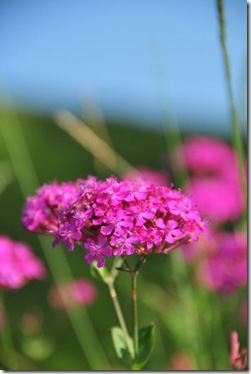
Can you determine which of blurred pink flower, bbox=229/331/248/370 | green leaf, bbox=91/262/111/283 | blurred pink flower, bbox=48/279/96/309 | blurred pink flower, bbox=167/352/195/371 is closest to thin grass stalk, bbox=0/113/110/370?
blurred pink flower, bbox=48/279/96/309

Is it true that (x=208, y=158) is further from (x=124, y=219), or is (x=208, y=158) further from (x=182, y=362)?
(x=124, y=219)

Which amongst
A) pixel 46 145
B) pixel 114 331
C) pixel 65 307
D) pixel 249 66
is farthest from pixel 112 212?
pixel 46 145

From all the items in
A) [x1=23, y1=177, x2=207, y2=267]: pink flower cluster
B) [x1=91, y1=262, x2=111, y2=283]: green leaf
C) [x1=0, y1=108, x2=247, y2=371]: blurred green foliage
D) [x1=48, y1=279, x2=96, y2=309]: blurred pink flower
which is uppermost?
[x1=23, y1=177, x2=207, y2=267]: pink flower cluster

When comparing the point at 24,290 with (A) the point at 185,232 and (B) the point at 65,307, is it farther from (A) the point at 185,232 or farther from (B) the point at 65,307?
(A) the point at 185,232

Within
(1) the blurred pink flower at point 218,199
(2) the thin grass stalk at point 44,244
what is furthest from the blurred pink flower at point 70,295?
(1) the blurred pink flower at point 218,199

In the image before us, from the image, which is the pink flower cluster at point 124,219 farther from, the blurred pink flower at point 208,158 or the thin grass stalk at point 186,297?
the blurred pink flower at point 208,158

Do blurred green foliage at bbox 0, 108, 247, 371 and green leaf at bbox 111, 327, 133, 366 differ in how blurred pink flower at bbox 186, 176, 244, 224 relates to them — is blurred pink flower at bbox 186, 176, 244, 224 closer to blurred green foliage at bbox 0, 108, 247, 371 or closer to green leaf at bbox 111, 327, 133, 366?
blurred green foliage at bbox 0, 108, 247, 371
